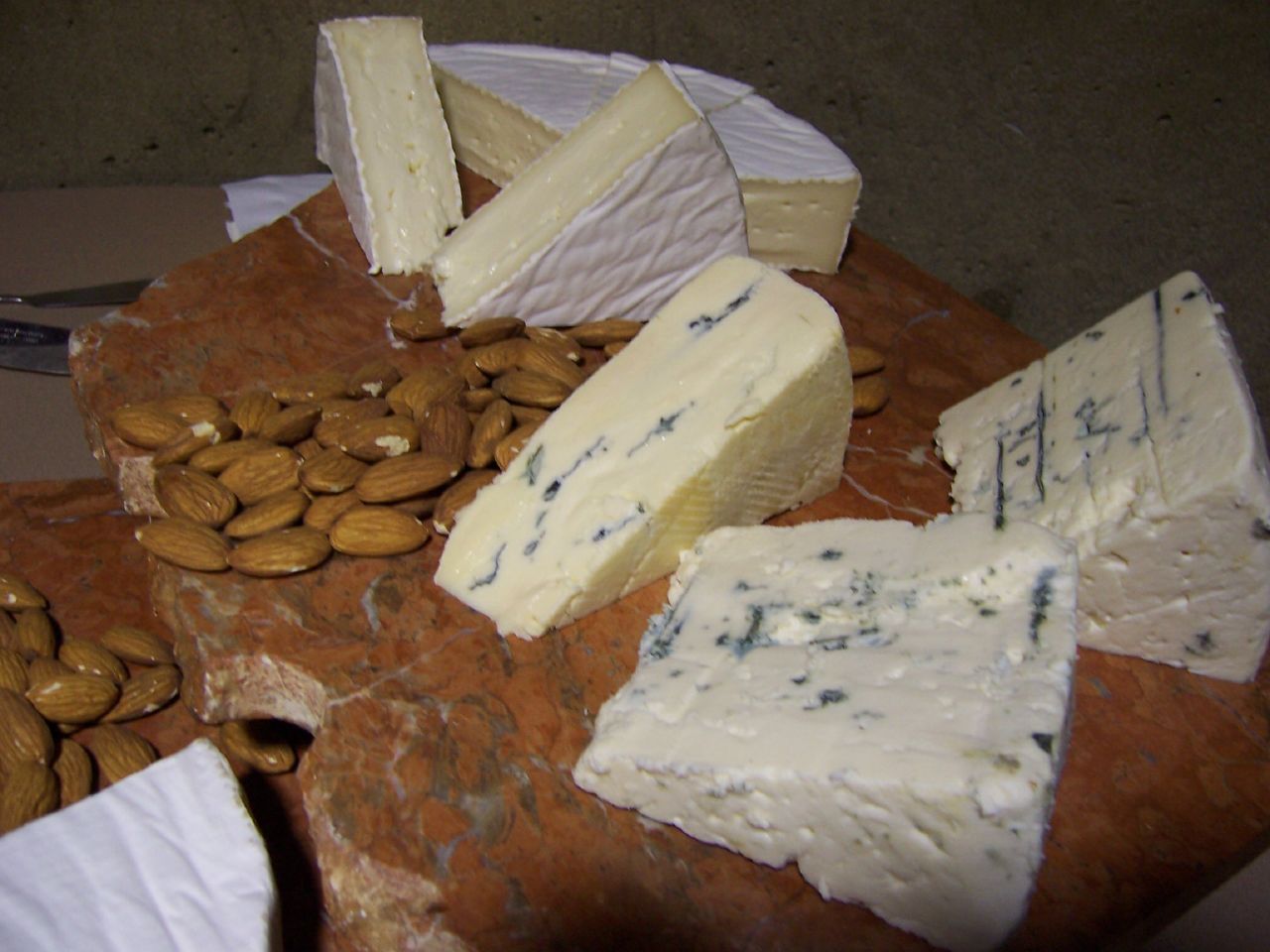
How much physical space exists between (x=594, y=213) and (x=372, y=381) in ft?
1.49

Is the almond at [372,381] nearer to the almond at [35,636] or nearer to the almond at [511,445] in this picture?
the almond at [511,445]

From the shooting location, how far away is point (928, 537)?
1.35 m

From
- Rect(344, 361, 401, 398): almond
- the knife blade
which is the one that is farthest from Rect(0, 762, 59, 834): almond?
the knife blade

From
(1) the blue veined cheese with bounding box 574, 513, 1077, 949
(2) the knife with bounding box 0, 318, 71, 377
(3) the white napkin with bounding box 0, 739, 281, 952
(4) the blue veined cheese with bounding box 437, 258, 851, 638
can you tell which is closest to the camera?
(3) the white napkin with bounding box 0, 739, 281, 952

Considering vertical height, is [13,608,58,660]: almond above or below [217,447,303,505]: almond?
below

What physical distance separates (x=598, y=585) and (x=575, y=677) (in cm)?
12

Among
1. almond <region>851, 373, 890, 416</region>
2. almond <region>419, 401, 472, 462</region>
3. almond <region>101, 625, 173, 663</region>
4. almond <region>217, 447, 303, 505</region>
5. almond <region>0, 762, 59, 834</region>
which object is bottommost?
almond <region>101, 625, 173, 663</region>

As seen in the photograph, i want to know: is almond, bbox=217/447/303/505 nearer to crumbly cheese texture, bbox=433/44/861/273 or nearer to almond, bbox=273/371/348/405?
almond, bbox=273/371/348/405

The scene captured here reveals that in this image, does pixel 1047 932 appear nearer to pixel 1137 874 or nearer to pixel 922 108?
pixel 1137 874

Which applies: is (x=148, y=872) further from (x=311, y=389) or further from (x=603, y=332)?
(x=603, y=332)

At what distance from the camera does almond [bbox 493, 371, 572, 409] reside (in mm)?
1674

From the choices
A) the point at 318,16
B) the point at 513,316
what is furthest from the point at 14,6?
the point at 513,316

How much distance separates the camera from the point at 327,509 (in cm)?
154

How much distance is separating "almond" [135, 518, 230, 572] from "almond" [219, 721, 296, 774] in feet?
0.95
